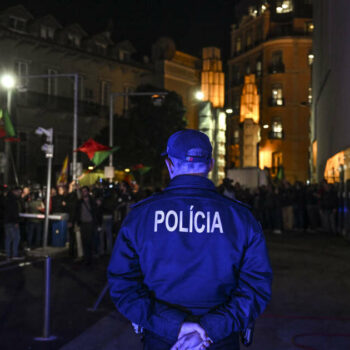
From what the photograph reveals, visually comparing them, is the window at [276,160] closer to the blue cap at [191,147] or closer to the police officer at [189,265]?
the blue cap at [191,147]

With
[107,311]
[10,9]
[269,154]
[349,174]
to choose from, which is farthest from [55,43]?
[107,311]

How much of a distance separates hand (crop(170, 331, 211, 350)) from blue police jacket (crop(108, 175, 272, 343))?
92 mm

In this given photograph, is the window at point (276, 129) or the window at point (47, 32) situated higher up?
the window at point (47, 32)

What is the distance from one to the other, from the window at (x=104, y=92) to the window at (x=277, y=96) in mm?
18873

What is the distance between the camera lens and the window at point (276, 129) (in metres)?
63.8

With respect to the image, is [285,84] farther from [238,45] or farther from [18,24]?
[18,24]

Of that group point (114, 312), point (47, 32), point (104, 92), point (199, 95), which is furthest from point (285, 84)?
point (114, 312)

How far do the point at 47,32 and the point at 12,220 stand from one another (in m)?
35.1

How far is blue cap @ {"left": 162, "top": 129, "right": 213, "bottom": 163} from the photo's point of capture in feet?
10.9

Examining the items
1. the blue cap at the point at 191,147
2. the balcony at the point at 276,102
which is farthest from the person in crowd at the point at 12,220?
the balcony at the point at 276,102

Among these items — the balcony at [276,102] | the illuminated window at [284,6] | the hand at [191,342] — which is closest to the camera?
the hand at [191,342]

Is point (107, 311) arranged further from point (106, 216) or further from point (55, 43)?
point (55, 43)

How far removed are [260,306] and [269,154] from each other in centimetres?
6137

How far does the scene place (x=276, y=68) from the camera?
208 ft
